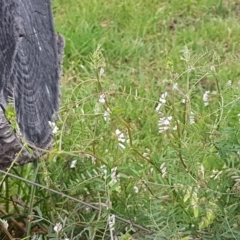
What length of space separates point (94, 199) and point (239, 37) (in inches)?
107

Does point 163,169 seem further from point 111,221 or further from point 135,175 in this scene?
point 111,221

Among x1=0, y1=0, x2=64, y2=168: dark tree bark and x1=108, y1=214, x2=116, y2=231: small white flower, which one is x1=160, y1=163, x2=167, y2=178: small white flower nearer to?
x1=108, y1=214, x2=116, y2=231: small white flower

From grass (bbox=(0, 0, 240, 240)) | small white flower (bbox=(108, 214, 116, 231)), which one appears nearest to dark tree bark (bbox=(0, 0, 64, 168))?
grass (bbox=(0, 0, 240, 240))

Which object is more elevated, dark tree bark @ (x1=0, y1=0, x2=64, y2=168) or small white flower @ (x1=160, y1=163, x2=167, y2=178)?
dark tree bark @ (x1=0, y1=0, x2=64, y2=168)

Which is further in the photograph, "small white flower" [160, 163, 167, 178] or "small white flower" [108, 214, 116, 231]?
"small white flower" [160, 163, 167, 178]

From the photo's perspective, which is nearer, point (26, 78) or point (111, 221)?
point (111, 221)

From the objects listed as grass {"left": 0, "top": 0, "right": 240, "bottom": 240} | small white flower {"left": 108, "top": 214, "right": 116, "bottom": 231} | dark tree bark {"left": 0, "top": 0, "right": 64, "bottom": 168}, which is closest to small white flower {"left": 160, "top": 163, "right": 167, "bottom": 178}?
grass {"left": 0, "top": 0, "right": 240, "bottom": 240}

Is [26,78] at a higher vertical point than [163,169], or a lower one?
higher

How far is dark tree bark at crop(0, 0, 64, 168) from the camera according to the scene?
6.24ft

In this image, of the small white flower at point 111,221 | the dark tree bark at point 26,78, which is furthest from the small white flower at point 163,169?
the dark tree bark at point 26,78

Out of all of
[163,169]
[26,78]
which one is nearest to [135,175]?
[163,169]

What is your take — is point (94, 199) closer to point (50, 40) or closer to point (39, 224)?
point (39, 224)

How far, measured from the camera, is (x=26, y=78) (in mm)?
2072

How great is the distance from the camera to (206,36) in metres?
4.73
